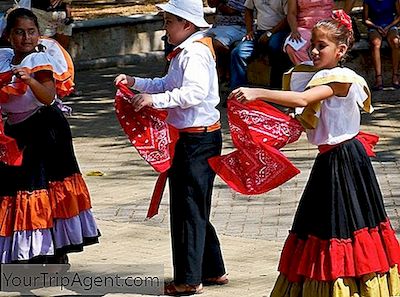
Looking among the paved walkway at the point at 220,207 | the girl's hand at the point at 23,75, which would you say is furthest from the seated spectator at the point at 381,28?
the girl's hand at the point at 23,75

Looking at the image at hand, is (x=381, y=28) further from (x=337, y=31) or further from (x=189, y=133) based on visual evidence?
(x=337, y=31)

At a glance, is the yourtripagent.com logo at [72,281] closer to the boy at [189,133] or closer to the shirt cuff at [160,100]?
the boy at [189,133]

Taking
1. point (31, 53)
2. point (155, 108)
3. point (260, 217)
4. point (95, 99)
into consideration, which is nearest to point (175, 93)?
point (155, 108)

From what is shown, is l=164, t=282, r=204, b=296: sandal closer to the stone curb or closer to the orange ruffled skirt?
the orange ruffled skirt

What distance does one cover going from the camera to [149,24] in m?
17.8

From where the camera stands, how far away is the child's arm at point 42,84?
660 centimetres

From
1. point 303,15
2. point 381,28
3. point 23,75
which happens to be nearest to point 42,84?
point 23,75

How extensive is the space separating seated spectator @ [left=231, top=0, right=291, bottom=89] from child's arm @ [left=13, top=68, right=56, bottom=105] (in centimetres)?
642

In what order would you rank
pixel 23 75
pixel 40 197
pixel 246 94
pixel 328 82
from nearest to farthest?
pixel 246 94
pixel 328 82
pixel 23 75
pixel 40 197

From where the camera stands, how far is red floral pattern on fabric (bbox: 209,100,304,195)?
19.3 feet

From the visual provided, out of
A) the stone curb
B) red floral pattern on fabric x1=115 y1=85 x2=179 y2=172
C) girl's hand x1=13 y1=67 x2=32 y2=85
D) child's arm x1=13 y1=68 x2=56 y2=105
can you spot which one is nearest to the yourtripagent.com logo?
red floral pattern on fabric x1=115 y1=85 x2=179 y2=172

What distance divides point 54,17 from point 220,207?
5747 mm

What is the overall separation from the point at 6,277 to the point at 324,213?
238 centimetres

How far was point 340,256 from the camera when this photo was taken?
5.71 m
